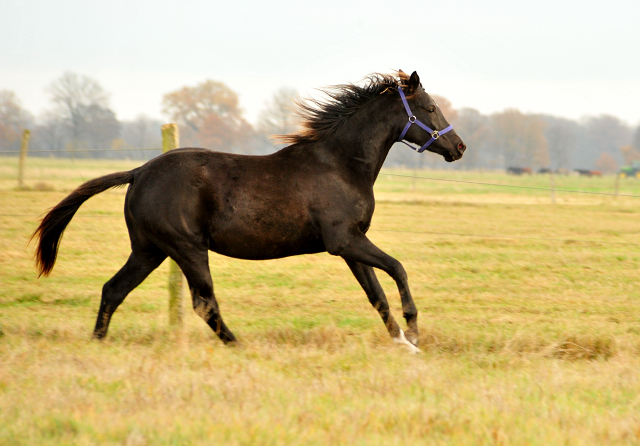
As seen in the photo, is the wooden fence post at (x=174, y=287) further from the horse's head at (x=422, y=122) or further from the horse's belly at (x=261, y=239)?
the horse's head at (x=422, y=122)

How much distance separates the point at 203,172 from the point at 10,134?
48.4m

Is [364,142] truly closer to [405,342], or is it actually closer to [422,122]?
[422,122]

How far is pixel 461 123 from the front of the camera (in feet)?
292

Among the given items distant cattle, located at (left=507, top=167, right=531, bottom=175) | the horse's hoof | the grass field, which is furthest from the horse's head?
distant cattle, located at (left=507, top=167, right=531, bottom=175)

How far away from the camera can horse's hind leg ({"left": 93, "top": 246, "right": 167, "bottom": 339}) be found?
16.9 ft

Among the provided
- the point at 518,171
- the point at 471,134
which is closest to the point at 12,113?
the point at 518,171

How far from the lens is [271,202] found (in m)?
4.91

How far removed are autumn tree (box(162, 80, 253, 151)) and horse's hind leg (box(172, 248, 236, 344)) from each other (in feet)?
210

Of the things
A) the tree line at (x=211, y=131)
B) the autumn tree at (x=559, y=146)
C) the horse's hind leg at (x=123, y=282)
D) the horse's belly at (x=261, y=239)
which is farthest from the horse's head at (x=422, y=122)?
the autumn tree at (x=559, y=146)

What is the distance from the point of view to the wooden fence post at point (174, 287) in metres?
5.86

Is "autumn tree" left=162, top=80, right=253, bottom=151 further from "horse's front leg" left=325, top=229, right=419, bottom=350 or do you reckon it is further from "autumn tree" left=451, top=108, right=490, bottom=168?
"horse's front leg" left=325, top=229, right=419, bottom=350

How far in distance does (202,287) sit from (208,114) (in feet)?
230

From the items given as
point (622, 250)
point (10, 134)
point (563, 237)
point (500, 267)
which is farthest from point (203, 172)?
point (10, 134)

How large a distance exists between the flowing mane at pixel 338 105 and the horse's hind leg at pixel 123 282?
1488mm
